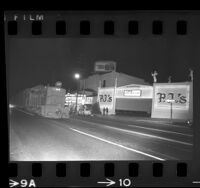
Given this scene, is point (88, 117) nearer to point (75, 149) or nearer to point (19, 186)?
point (75, 149)

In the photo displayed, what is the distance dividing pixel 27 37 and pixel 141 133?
406 cm

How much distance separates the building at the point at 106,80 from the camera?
788cm

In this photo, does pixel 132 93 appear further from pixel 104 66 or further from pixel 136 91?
pixel 104 66

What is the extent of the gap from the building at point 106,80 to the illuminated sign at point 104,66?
1.89 feet

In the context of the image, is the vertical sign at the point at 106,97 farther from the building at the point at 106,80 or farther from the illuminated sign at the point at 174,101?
the illuminated sign at the point at 174,101

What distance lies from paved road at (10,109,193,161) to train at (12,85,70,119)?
295 mm

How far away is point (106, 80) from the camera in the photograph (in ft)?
26.6

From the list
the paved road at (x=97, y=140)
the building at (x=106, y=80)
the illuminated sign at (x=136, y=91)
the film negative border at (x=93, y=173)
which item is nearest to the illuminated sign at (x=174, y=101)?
the illuminated sign at (x=136, y=91)

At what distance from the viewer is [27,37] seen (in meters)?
6.79

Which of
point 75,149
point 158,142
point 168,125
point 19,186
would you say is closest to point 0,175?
point 19,186

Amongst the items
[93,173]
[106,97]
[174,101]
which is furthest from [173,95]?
[93,173]

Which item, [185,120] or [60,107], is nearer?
[185,120]

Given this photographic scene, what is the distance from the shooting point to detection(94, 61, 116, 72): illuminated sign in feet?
22.6

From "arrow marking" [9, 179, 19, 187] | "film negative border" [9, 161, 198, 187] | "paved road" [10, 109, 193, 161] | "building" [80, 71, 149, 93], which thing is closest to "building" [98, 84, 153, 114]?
"building" [80, 71, 149, 93]
